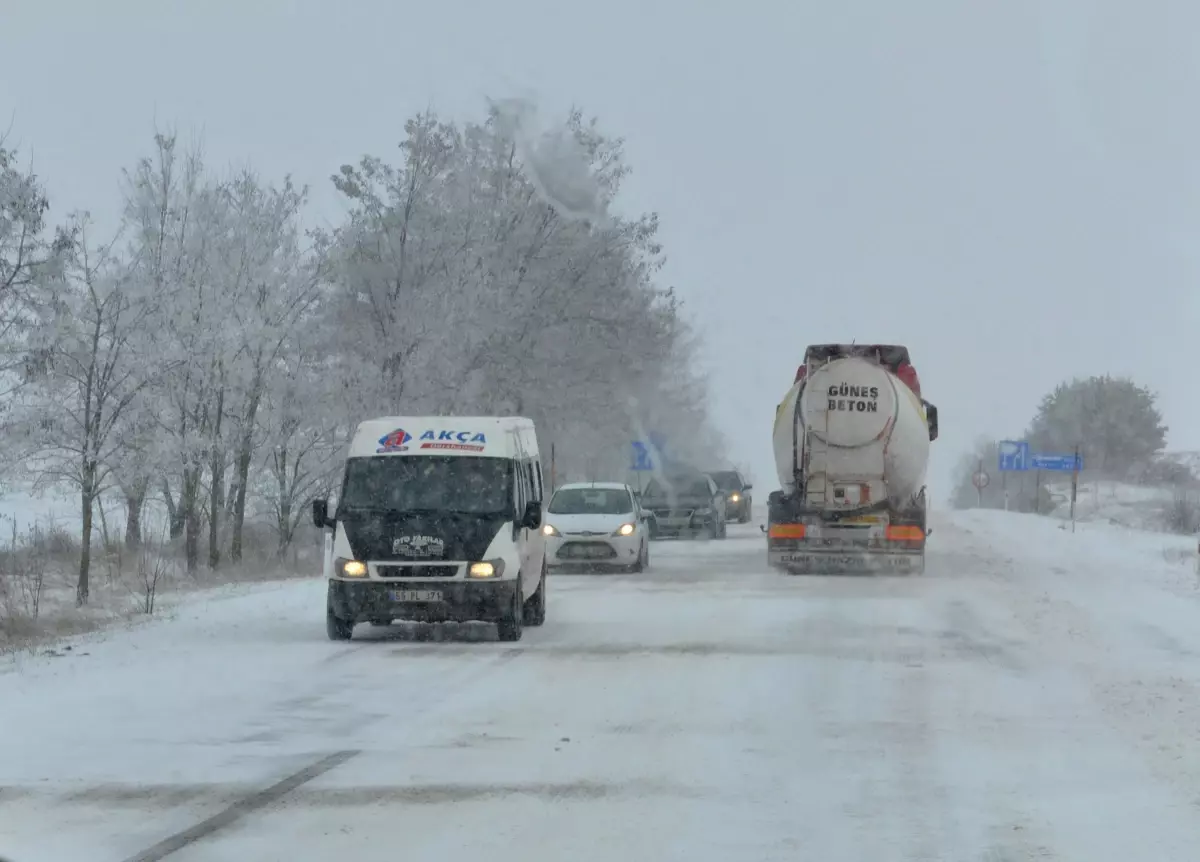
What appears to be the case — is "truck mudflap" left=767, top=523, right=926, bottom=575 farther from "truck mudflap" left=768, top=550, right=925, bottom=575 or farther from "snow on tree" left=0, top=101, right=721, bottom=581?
"snow on tree" left=0, top=101, right=721, bottom=581

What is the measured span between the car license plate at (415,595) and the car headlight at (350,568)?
14.9 inches

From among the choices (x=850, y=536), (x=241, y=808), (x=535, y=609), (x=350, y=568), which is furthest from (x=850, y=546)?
(x=241, y=808)

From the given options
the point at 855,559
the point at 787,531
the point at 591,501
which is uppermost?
the point at 591,501

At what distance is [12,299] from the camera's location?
910 inches

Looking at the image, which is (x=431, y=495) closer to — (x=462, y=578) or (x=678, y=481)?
(x=462, y=578)

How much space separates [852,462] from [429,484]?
12.4m

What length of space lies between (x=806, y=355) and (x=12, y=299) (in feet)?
42.6

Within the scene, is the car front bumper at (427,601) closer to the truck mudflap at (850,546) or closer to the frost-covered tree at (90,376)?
the frost-covered tree at (90,376)

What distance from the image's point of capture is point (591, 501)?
32.5 meters

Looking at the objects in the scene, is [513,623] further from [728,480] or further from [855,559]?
[728,480]

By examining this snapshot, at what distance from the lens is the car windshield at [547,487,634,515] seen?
31.9 meters

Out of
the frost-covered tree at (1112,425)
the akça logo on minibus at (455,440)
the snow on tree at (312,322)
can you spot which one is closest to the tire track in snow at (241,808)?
the akça logo on minibus at (455,440)

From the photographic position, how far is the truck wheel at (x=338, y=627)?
17.8 m

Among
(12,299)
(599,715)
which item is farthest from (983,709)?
(12,299)
